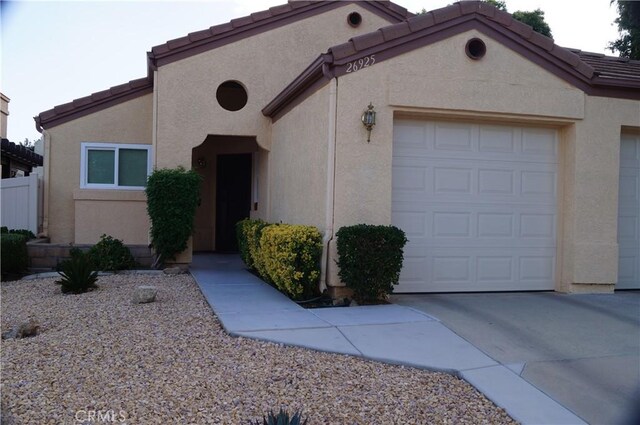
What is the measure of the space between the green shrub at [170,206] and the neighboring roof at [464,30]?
309 cm

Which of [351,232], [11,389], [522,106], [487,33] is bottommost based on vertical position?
[11,389]

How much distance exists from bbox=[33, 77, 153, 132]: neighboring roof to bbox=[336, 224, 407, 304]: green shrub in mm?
7312

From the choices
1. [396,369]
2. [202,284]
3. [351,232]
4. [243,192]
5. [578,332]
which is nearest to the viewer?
[396,369]

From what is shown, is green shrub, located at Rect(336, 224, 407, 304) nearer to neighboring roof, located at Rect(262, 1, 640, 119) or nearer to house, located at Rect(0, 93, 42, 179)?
neighboring roof, located at Rect(262, 1, 640, 119)

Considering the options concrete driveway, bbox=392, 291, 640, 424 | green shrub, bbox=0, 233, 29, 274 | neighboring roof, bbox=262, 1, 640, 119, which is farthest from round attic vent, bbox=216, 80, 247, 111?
concrete driveway, bbox=392, 291, 640, 424

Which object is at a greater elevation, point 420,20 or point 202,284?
point 420,20

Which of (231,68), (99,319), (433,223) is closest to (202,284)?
(99,319)

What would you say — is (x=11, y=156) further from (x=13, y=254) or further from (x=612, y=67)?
(x=612, y=67)

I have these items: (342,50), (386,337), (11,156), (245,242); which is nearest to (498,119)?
(342,50)

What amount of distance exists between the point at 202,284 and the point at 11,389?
189 inches

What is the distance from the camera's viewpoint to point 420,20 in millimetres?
7848

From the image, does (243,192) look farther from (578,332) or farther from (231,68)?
(578,332)

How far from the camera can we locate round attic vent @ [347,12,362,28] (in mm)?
12055

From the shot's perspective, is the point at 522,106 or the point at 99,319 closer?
the point at 99,319
